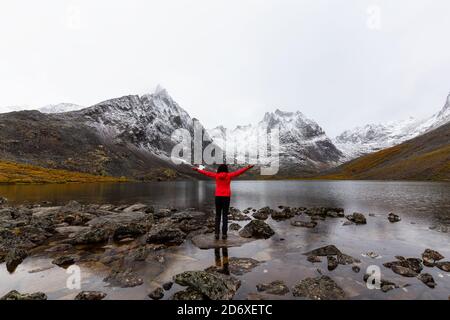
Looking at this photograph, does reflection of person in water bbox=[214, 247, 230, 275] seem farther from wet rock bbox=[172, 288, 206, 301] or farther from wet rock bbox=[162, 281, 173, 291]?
wet rock bbox=[172, 288, 206, 301]

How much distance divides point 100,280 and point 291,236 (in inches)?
531

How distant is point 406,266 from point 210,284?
973 cm

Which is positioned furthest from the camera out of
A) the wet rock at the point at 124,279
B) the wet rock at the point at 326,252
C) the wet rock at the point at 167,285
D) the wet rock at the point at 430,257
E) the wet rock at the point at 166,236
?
the wet rock at the point at 166,236

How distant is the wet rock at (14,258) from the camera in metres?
12.2

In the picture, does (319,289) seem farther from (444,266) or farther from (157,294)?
(444,266)

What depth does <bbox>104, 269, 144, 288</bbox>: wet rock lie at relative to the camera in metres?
10.0

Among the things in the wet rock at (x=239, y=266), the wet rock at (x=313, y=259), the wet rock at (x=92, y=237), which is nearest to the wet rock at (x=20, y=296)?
the wet rock at (x=239, y=266)

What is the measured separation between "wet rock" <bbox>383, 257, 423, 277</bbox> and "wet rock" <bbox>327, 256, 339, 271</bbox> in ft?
7.76

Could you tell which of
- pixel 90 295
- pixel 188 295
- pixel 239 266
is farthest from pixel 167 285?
pixel 239 266

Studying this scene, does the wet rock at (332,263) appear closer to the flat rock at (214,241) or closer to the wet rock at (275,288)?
the wet rock at (275,288)

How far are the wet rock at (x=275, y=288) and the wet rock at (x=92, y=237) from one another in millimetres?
12417
